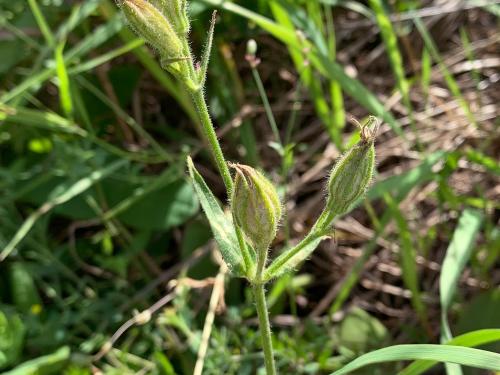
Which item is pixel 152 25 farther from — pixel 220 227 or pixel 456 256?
pixel 456 256

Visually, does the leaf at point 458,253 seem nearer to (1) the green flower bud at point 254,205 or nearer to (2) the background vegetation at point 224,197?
(2) the background vegetation at point 224,197

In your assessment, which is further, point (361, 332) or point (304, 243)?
point (361, 332)

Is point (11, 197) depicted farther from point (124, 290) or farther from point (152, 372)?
point (152, 372)

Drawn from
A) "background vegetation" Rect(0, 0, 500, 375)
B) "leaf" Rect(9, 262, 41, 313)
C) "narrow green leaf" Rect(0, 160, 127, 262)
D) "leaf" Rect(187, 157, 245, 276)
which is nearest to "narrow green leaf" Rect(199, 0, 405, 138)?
"background vegetation" Rect(0, 0, 500, 375)

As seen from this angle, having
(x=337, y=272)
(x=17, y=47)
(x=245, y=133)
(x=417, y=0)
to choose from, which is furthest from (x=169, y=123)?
(x=417, y=0)

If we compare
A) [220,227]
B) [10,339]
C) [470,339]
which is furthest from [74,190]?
[470,339]

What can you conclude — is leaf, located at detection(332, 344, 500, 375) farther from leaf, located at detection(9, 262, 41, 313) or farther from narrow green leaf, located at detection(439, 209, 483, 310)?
leaf, located at detection(9, 262, 41, 313)
